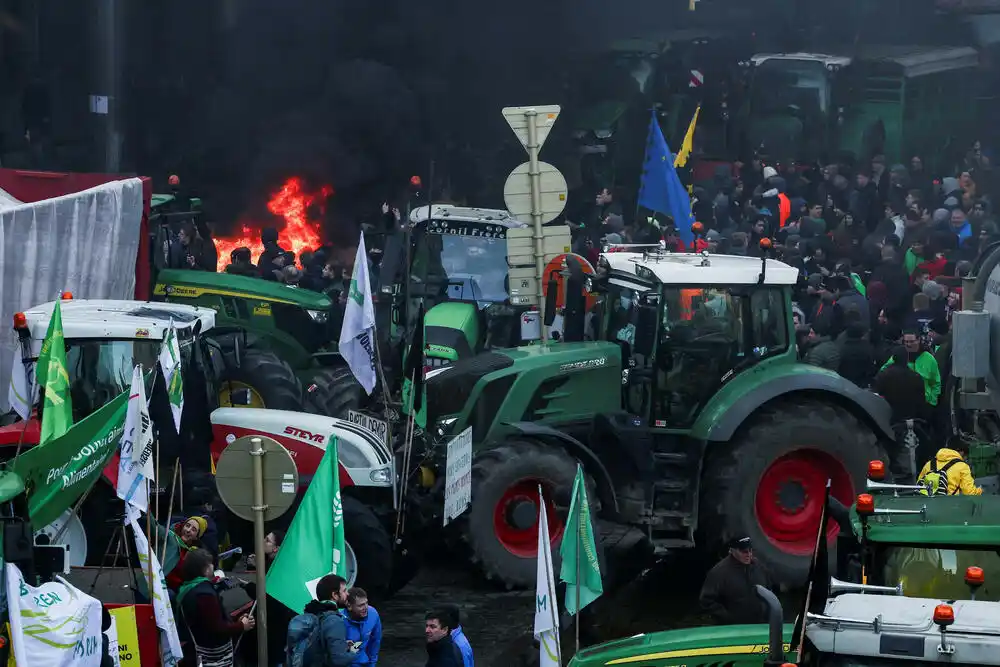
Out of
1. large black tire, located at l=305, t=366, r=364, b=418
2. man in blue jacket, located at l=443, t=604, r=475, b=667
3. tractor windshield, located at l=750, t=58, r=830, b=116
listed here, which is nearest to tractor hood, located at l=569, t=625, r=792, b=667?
man in blue jacket, located at l=443, t=604, r=475, b=667

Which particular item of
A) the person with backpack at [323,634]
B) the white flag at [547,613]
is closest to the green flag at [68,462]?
the person with backpack at [323,634]

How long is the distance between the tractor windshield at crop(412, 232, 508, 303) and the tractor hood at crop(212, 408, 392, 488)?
485 cm

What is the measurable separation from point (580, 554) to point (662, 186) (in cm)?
905

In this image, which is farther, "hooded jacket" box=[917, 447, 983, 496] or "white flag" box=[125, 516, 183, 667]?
"hooded jacket" box=[917, 447, 983, 496]

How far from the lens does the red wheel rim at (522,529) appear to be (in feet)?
40.7

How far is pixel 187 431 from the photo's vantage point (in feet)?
39.7

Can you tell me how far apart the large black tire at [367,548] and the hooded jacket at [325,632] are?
7.19 ft

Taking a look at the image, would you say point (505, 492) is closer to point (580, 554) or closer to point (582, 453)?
point (582, 453)

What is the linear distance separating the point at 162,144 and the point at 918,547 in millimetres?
19986

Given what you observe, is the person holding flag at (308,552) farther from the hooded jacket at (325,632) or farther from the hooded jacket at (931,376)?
the hooded jacket at (931,376)

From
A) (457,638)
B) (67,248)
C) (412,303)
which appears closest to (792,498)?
(457,638)

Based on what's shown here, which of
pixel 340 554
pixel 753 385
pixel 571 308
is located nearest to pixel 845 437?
pixel 753 385

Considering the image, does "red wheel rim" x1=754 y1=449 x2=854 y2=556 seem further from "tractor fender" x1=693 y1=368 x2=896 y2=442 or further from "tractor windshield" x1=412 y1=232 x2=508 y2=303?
"tractor windshield" x1=412 y1=232 x2=508 y2=303

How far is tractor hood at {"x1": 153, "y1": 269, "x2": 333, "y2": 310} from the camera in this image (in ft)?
54.5
